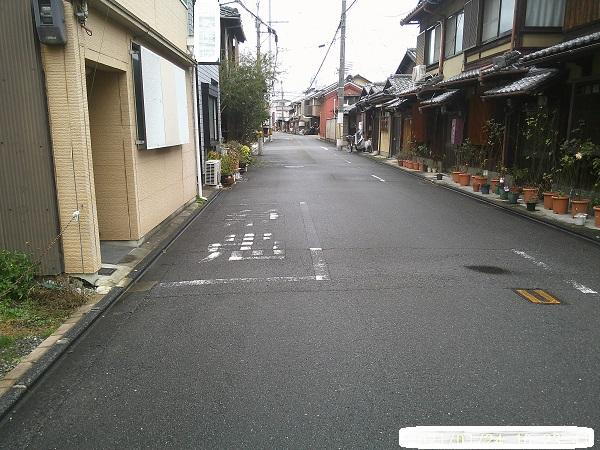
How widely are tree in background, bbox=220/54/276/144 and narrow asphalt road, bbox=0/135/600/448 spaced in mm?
15698

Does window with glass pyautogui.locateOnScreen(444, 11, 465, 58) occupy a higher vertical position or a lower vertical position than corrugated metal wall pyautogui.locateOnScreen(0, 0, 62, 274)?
higher

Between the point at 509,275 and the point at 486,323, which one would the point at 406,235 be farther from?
the point at 486,323

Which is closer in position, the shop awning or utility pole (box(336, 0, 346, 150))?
the shop awning

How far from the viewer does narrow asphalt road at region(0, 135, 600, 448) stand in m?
3.24

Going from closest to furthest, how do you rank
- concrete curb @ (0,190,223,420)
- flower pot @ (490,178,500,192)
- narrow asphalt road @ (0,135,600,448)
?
1. narrow asphalt road @ (0,135,600,448)
2. concrete curb @ (0,190,223,420)
3. flower pot @ (490,178,500,192)

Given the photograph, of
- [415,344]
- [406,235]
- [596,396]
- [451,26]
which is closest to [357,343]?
[415,344]

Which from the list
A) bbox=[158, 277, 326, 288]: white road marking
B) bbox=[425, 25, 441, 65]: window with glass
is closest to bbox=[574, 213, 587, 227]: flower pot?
bbox=[158, 277, 326, 288]: white road marking

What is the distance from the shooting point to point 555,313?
Answer: 5.12 meters

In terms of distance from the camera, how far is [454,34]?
2078 cm

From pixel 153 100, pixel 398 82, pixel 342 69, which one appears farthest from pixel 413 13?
pixel 153 100

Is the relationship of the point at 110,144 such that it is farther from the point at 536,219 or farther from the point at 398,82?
the point at 398,82

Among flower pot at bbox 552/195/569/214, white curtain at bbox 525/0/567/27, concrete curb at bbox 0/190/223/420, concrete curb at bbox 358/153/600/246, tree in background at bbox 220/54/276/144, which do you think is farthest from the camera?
tree in background at bbox 220/54/276/144

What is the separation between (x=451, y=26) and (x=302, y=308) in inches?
767

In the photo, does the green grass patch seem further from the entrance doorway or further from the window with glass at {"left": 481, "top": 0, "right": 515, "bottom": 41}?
the window with glass at {"left": 481, "top": 0, "right": 515, "bottom": 41}
